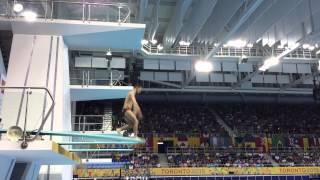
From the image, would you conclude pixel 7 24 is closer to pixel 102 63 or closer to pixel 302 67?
pixel 102 63

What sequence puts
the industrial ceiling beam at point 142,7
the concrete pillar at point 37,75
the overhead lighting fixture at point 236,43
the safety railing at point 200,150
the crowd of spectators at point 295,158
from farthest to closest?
the safety railing at point 200,150, the crowd of spectators at point 295,158, the overhead lighting fixture at point 236,43, the industrial ceiling beam at point 142,7, the concrete pillar at point 37,75

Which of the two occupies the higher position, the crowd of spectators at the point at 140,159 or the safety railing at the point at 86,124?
the safety railing at the point at 86,124

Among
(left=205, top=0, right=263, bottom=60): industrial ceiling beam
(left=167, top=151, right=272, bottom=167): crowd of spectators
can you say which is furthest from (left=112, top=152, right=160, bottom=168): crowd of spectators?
(left=205, top=0, right=263, bottom=60): industrial ceiling beam

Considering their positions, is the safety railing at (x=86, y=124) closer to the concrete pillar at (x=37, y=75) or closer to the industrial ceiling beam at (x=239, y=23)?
the concrete pillar at (x=37, y=75)

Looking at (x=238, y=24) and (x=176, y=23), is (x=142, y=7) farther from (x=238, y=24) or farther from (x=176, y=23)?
(x=238, y=24)

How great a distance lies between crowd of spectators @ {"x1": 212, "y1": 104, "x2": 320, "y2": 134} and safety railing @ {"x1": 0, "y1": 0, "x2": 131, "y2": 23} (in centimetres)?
2235

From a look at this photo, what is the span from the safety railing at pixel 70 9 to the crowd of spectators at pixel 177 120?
59.7ft

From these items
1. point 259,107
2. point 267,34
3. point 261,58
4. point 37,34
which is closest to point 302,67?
point 261,58

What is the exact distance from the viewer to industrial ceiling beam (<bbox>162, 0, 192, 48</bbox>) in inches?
684

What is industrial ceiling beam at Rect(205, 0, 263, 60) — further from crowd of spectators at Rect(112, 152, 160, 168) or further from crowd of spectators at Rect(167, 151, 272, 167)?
crowd of spectators at Rect(167, 151, 272, 167)

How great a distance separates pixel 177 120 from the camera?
122 feet

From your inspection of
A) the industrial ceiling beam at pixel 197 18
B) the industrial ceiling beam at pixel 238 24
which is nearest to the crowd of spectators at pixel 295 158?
the industrial ceiling beam at pixel 238 24

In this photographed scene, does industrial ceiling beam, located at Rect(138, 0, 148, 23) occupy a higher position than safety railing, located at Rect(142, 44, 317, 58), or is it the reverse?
industrial ceiling beam, located at Rect(138, 0, 148, 23)

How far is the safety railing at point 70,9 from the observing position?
1034cm
